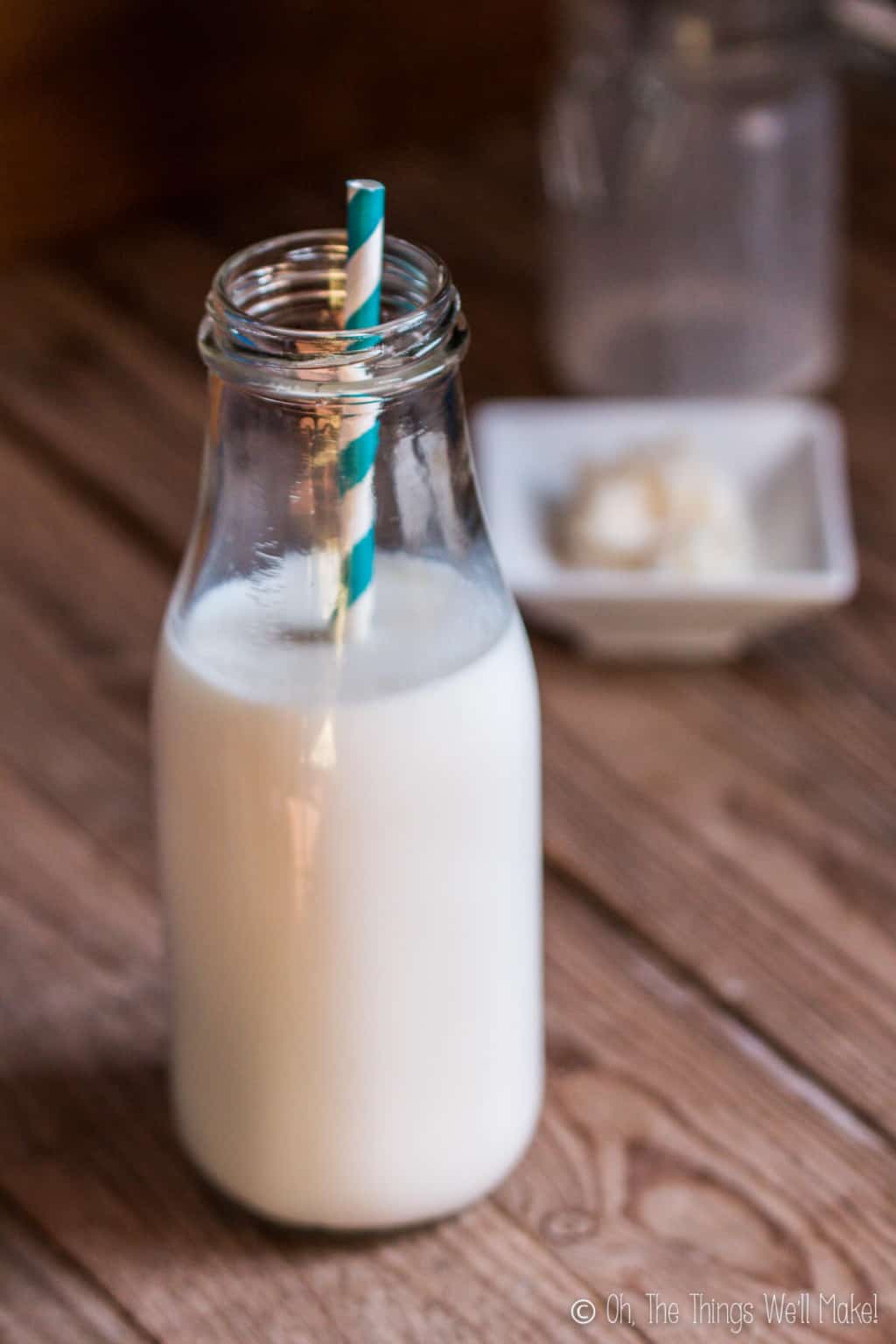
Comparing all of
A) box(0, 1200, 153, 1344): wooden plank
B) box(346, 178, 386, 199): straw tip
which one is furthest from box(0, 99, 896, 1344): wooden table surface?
box(346, 178, 386, 199): straw tip

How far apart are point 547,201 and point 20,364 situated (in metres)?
0.33

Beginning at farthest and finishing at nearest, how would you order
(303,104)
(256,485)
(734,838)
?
(303,104)
(734,838)
(256,485)

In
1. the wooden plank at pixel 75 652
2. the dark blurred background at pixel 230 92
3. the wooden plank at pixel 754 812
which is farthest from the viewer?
the dark blurred background at pixel 230 92

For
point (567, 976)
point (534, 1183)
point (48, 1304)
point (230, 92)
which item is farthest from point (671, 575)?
point (230, 92)

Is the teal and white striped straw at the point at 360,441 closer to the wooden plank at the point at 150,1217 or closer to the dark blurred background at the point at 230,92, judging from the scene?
the wooden plank at the point at 150,1217

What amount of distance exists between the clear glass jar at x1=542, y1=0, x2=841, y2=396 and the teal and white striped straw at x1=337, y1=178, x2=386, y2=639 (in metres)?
0.58

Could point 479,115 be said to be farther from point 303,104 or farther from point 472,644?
point 472,644

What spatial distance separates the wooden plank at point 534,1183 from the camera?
1.98ft

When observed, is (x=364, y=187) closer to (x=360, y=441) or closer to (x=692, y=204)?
(x=360, y=441)

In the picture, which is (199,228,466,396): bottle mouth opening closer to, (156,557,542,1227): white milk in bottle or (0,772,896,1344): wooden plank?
(156,557,542,1227): white milk in bottle

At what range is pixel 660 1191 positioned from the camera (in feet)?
2.10

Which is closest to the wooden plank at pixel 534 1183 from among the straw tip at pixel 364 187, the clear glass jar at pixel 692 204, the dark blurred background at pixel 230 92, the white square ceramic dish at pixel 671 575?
the white square ceramic dish at pixel 671 575

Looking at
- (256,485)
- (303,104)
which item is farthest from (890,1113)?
(303,104)

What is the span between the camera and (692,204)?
1.10 metres
